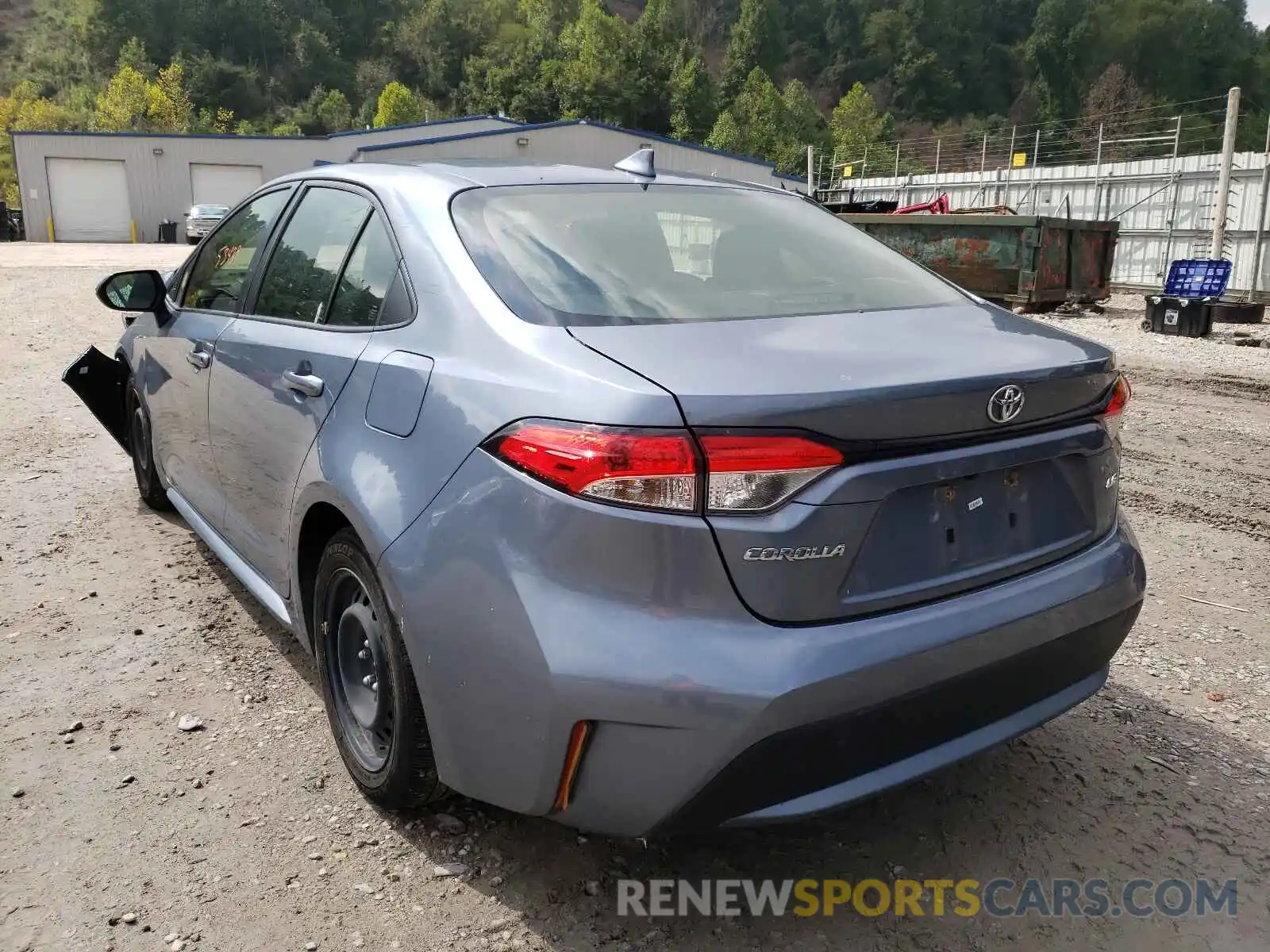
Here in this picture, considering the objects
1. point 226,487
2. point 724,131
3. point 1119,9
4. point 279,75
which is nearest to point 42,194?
point 226,487

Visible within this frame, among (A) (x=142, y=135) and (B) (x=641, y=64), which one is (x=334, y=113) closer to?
(B) (x=641, y=64)

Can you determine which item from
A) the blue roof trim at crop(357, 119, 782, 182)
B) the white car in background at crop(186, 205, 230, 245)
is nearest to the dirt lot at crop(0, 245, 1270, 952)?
the white car in background at crop(186, 205, 230, 245)

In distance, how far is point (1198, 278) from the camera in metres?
14.9

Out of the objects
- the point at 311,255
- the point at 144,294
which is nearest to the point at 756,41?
the point at 144,294

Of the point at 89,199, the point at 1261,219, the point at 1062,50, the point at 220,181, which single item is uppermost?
the point at 1062,50

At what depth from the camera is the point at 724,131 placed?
80500 mm

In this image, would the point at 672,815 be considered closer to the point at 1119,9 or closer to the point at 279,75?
the point at 1119,9

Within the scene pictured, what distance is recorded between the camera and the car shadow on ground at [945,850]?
227cm

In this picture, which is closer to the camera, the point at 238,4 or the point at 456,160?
the point at 456,160

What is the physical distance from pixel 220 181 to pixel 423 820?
45.9m

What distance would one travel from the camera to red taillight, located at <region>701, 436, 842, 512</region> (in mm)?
1857

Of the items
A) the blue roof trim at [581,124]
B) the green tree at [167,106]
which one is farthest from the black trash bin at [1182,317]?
the green tree at [167,106]

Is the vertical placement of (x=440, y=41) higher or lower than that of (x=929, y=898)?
higher

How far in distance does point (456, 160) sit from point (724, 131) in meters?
82.1
